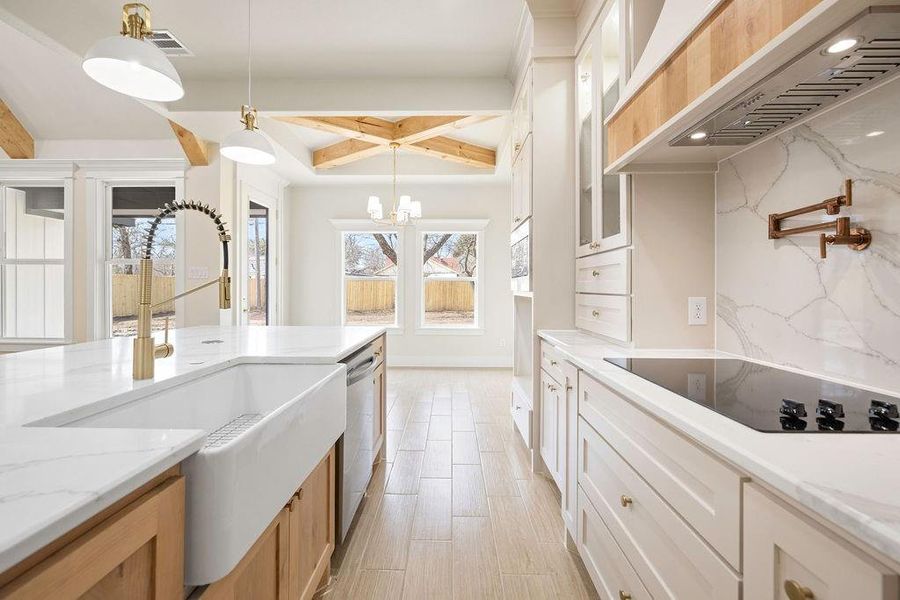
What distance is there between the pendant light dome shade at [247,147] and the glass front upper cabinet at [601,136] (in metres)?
1.80

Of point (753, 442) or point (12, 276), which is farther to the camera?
point (12, 276)

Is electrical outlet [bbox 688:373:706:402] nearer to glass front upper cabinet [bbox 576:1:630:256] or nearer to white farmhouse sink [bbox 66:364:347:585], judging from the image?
glass front upper cabinet [bbox 576:1:630:256]

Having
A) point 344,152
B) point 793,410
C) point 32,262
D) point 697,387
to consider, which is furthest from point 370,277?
point 793,410

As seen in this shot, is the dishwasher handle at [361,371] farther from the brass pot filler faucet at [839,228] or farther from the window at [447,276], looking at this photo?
the window at [447,276]

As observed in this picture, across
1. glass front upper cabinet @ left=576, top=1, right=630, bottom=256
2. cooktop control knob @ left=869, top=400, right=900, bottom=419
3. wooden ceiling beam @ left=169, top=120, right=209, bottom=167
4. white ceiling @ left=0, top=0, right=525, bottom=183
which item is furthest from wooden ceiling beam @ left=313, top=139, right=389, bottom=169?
cooktop control knob @ left=869, top=400, right=900, bottom=419

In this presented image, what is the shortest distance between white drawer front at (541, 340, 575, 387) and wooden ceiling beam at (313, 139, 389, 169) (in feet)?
11.4

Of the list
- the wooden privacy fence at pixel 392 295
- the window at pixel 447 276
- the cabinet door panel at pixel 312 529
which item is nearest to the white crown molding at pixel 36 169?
the wooden privacy fence at pixel 392 295

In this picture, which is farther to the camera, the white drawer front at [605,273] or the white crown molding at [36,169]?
the white crown molding at [36,169]

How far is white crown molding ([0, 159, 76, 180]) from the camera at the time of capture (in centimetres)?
460

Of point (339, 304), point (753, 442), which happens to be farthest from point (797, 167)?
point (339, 304)

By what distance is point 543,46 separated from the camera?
104 inches

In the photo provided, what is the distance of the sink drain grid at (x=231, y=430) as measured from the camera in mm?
1342

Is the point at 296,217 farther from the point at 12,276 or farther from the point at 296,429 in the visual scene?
the point at 296,429

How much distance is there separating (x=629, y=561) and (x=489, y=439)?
2.13 metres
